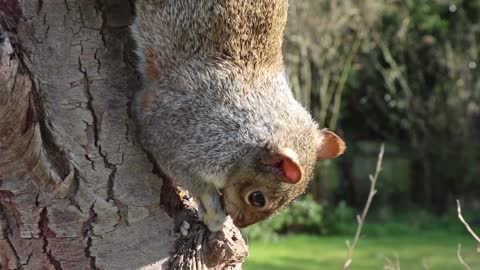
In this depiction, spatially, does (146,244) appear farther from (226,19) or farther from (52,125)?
(226,19)

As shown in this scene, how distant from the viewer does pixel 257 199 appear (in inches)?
87.0

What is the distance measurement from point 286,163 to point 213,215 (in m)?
0.22

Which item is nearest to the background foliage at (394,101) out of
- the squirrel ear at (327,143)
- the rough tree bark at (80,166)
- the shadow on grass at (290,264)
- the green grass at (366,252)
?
the green grass at (366,252)

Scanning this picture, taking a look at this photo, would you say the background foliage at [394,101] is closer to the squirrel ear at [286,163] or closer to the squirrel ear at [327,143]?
the squirrel ear at [327,143]

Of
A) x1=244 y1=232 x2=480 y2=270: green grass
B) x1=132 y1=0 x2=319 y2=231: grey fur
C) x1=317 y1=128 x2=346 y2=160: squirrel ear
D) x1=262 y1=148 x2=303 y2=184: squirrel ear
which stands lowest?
x1=244 y1=232 x2=480 y2=270: green grass

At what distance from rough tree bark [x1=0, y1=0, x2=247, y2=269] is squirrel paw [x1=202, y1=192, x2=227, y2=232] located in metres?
0.03

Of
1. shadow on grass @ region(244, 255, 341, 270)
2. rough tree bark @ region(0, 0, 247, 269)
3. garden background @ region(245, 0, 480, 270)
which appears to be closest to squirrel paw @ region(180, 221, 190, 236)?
rough tree bark @ region(0, 0, 247, 269)

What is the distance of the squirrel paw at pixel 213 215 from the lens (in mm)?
2033

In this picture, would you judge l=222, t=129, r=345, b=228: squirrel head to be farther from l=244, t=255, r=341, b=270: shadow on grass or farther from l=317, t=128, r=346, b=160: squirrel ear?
l=244, t=255, r=341, b=270: shadow on grass

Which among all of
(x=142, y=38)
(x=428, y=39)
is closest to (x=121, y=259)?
(x=142, y=38)

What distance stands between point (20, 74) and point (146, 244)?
51 cm

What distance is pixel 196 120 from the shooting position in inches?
82.8

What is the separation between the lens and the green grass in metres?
7.21

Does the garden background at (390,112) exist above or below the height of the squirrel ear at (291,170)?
below
